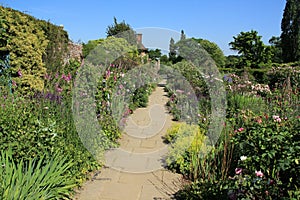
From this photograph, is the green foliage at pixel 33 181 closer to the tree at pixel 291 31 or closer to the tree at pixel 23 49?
the tree at pixel 23 49

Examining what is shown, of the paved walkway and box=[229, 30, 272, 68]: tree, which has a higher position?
box=[229, 30, 272, 68]: tree

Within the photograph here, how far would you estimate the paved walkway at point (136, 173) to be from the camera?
2988 mm

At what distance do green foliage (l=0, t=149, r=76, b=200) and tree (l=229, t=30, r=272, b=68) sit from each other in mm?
19574


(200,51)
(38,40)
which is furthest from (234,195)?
(200,51)

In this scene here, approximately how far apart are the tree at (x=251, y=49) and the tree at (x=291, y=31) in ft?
8.25

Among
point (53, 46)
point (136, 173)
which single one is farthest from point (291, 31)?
point (136, 173)

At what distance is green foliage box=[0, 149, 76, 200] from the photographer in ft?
6.79

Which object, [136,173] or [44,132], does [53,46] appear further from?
[44,132]

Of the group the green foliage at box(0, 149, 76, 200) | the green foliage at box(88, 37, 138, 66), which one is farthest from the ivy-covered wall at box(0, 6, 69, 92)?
the green foliage at box(0, 149, 76, 200)

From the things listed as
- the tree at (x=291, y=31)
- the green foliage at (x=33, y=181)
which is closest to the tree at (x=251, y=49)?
the tree at (x=291, y=31)

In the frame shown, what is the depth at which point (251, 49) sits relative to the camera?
850 inches

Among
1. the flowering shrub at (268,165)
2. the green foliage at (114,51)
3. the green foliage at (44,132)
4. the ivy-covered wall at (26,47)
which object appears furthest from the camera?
the green foliage at (114,51)

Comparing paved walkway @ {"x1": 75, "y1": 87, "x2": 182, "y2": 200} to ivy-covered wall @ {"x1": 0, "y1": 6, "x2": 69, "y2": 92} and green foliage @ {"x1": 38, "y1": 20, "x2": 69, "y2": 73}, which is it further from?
green foliage @ {"x1": 38, "y1": 20, "x2": 69, "y2": 73}

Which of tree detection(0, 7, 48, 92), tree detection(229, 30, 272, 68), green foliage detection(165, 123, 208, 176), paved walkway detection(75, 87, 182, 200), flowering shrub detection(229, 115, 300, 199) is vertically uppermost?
tree detection(229, 30, 272, 68)
